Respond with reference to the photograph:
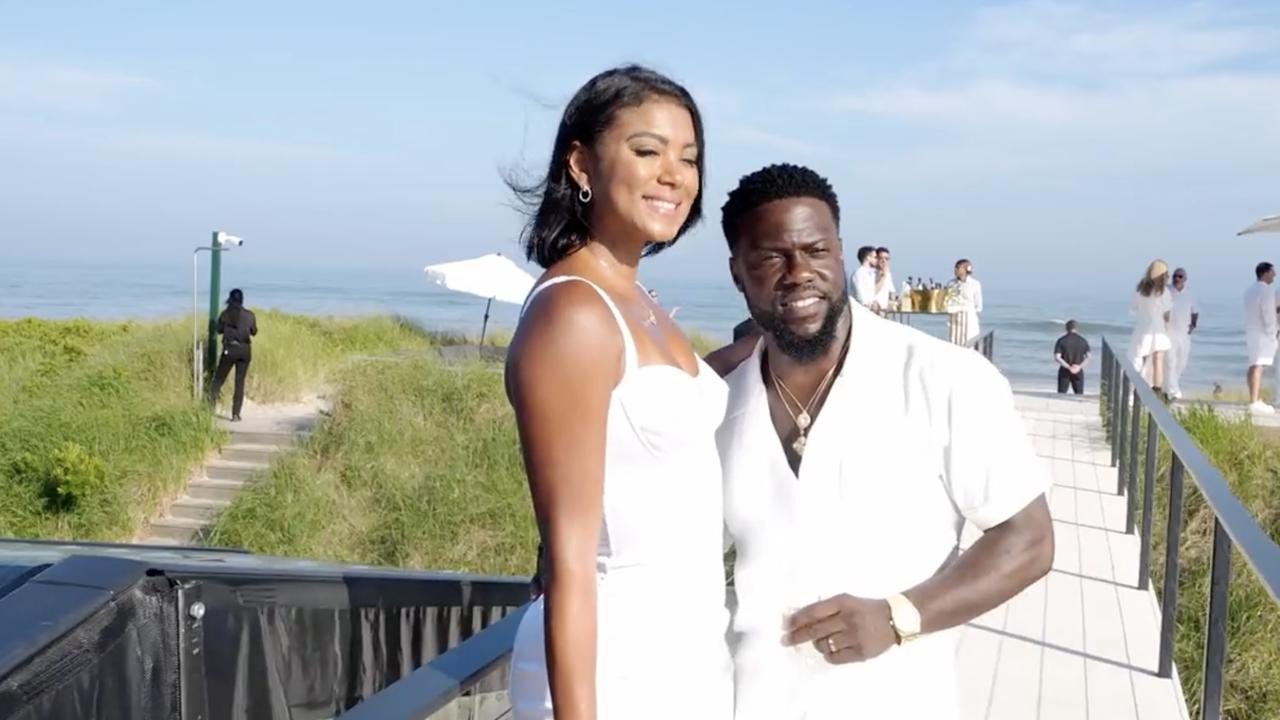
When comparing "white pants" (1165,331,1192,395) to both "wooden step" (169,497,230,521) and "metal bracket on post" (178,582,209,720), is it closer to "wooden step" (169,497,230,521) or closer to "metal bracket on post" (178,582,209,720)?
"wooden step" (169,497,230,521)

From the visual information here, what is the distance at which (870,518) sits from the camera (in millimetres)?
2100

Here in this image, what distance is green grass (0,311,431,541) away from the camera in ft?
57.6

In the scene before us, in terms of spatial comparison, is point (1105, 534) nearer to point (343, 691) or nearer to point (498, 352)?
point (343, 691)

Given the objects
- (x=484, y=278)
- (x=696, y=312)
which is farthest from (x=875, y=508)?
(x=696, y=312)

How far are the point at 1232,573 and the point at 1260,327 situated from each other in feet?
31.0

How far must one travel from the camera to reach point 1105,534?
850 centimetres

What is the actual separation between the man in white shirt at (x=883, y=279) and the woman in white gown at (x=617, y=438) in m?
13.9

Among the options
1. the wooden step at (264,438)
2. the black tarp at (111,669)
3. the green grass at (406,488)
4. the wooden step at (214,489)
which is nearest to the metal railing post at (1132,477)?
the black tarp at (111,669)

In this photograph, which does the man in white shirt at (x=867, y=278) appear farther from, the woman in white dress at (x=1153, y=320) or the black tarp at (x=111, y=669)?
the black tarp at (x=111, y=669)

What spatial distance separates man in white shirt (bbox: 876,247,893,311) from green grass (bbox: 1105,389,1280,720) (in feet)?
11.1

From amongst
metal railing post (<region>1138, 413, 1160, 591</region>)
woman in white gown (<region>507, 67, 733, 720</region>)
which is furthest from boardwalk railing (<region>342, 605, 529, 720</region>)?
metal railing post (<region>1138, 413, 1160, 591</region>)

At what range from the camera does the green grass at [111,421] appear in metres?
17.5

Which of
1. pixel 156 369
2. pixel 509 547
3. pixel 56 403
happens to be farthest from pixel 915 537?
pixel 156 369

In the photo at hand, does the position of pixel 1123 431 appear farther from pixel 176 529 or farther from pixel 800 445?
pixel 176 529
